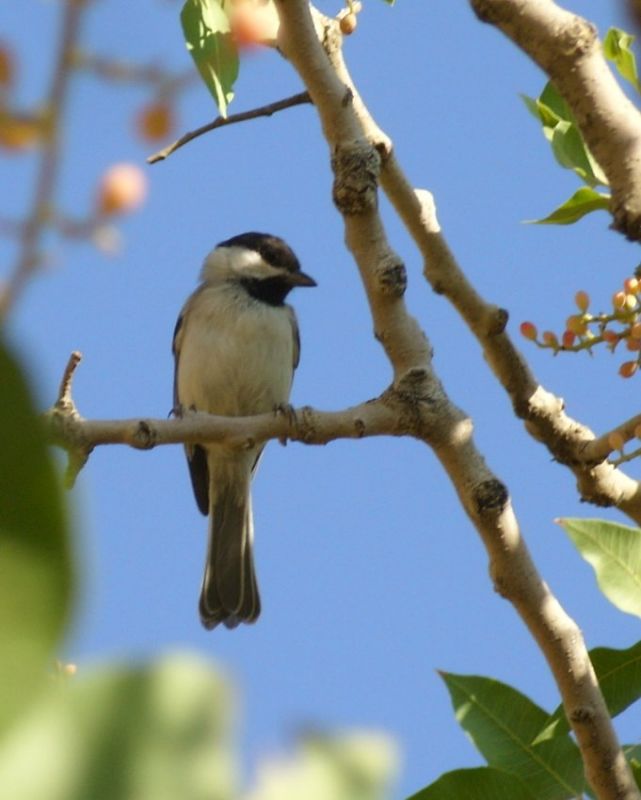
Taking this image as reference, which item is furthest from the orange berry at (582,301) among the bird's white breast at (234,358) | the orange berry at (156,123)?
the bird's white breast at (234,358)

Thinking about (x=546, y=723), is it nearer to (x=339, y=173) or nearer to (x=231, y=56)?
(x=339, y=173)

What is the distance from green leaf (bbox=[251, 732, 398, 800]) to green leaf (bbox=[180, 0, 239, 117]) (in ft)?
7.74

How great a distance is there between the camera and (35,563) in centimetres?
43

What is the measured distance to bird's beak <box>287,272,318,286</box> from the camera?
23.1ft

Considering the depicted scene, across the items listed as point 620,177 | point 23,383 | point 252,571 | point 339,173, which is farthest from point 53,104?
point 252,571

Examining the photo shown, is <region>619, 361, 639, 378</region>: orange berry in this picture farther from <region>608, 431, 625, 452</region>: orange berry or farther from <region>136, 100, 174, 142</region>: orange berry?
<region>136, 100, 174, 142</region>: orange berry

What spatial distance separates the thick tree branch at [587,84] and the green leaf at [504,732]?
104cm

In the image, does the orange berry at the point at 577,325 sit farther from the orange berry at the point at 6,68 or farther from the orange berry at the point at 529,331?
the orange berry at the point at 6,68

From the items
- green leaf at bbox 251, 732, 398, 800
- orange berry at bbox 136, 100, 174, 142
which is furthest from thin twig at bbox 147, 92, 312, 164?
green leaf at bbox 251, 732, 398, 800

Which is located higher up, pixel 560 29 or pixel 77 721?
pixel 560 29

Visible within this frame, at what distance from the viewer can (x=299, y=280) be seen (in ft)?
23.1

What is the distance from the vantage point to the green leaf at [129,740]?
1.43ft

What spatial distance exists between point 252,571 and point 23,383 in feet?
20.4

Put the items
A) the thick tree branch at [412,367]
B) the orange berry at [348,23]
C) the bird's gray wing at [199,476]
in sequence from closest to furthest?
the thick tree branch at [412,367]
the orange berry at [348,23]
the bird's gray wing at [199,476]
